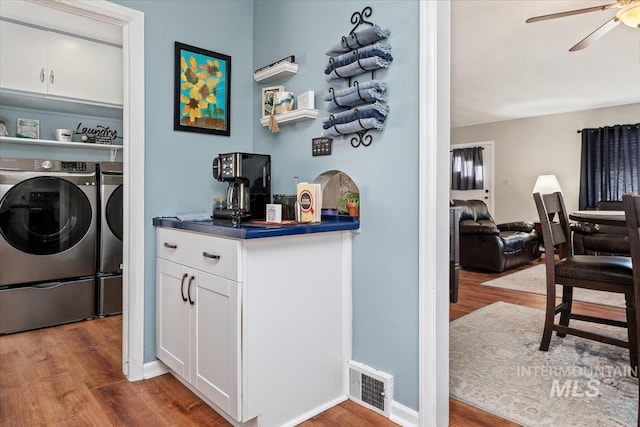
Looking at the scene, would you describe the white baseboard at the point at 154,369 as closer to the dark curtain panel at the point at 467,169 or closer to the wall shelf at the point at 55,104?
the wall shelf at the point at 55,104

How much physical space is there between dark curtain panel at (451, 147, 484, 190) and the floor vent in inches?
276

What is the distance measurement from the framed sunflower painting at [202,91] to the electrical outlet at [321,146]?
661 millimetres

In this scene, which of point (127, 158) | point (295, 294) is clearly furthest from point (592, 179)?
point (127, 158)

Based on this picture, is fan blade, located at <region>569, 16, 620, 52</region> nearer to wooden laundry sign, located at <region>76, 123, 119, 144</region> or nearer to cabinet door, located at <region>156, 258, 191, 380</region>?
cabinet door, located at <region>156, 258, 191, 380</region>

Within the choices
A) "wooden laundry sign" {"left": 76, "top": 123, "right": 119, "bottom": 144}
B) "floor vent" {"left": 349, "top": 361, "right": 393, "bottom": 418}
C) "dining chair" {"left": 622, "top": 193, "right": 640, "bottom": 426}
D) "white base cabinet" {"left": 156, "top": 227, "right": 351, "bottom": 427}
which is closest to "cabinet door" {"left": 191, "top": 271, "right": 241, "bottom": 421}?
"white base cabinet" {"left": 156, "top": 227, "right": 351, "bottom": 427}

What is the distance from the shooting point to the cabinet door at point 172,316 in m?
1.89

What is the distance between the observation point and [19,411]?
1.79 m

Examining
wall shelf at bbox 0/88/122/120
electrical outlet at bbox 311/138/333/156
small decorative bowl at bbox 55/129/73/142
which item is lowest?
electrical outlet at bbox 311/138/333/156

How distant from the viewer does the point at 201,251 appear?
1.76 metres

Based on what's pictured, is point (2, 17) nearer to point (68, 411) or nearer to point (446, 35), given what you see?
point (68, 411)

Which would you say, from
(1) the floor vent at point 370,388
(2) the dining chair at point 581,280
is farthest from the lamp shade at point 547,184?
(1) the floor vent at point 370,388

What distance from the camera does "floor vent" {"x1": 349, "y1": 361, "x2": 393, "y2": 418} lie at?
1.73m

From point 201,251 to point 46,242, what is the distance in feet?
6.74

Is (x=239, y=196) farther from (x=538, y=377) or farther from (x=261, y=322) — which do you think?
(x=538, y=377)
